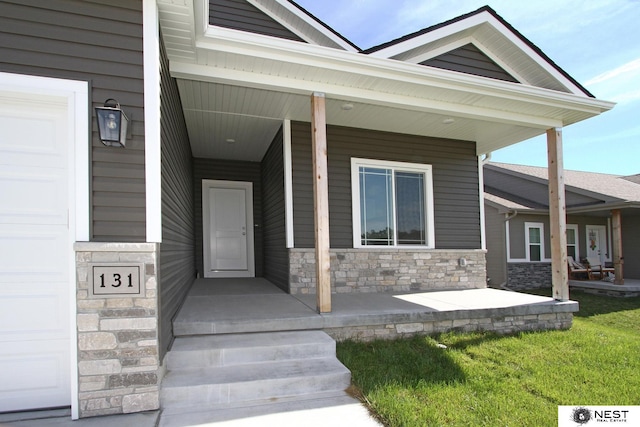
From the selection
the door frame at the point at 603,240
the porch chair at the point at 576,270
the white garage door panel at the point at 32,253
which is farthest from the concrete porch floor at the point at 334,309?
the door frame at the point at 603,240

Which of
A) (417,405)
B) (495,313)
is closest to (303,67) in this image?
(417,405)

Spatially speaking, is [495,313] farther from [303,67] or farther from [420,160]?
[303,67]

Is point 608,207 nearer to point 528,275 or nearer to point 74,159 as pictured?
point 528,275

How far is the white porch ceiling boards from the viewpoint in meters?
3.57

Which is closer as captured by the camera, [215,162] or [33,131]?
[33,131]

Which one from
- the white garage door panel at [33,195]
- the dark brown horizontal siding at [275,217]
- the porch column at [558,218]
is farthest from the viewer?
the dark brown horizontal siding at [275,217]

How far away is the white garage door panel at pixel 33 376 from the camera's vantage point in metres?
2.52

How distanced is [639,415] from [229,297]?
420 cm

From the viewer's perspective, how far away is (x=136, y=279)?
2572 mm

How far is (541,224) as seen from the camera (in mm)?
11836

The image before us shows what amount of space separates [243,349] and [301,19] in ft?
16.2

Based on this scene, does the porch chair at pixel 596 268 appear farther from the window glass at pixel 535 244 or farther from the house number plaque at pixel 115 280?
the house number plaque at pixel 115 280

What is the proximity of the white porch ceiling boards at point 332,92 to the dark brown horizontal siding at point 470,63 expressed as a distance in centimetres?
19

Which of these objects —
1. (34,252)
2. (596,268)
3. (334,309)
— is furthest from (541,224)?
(34,252)
